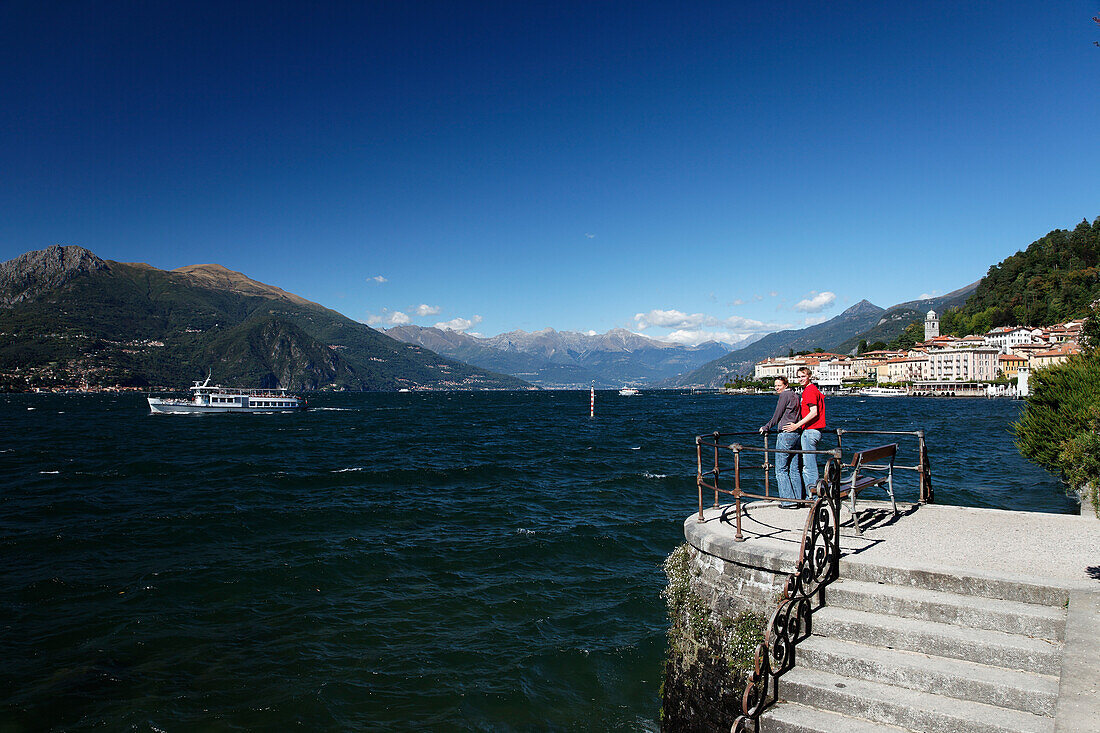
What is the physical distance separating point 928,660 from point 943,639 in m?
0.23

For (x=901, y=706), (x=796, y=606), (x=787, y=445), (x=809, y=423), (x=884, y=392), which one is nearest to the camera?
(x=901, y=706)

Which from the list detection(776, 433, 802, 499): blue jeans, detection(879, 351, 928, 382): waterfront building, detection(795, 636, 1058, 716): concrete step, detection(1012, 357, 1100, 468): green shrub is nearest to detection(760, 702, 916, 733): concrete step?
detection(795, 636, 1058, 716): concrete step

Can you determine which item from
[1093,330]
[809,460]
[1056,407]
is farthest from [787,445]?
[1093,330]

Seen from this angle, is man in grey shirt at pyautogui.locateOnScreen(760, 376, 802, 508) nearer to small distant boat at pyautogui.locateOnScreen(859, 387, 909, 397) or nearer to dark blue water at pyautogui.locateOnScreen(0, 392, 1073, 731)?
dark blue water at pyautogui.locateOnScreen(0, 392, 1073, 731)

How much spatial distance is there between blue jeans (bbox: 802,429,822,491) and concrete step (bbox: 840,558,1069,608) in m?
3.10

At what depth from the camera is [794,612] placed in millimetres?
5461

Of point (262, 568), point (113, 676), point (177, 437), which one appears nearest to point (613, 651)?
point (113, 676)

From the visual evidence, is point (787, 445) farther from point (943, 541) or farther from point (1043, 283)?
point (1043, 283)

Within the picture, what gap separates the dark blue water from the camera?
8.26 metres

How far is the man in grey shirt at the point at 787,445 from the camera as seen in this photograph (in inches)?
356

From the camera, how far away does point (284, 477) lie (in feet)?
87.2

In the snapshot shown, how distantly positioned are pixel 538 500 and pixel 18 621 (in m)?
14.2

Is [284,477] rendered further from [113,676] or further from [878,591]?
[878,591]

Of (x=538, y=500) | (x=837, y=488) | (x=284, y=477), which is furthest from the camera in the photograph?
(x=284, y=477)
